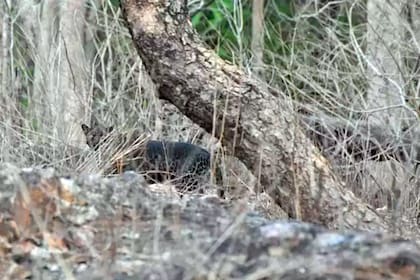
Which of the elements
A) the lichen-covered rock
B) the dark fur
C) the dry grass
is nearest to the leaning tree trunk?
the dry grass

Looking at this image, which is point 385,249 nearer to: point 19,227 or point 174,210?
point 174,210

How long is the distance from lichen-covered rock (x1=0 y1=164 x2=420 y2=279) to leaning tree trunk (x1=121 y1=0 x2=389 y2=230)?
1.55 meters

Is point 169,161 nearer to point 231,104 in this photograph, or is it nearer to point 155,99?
point 231,104

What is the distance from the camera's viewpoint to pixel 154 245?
2.51 metres

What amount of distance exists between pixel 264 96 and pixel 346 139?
1601mm

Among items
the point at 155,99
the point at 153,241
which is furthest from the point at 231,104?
the point at 155,99

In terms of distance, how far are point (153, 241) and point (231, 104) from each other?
201 cm

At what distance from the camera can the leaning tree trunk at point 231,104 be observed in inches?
176

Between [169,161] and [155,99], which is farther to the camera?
[155,99]

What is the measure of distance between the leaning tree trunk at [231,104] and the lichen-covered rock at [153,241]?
155cm

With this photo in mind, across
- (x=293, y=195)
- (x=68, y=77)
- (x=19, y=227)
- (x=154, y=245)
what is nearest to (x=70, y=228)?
(x=19, y=227)

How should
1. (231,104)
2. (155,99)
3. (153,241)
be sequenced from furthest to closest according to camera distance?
(155,99)
(231,104)
(153,241)

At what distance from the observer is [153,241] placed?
2588 mm

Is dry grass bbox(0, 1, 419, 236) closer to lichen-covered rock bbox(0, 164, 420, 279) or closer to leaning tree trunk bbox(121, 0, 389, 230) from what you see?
leaning tree trunk bbox(121, 0, 389, 230)
